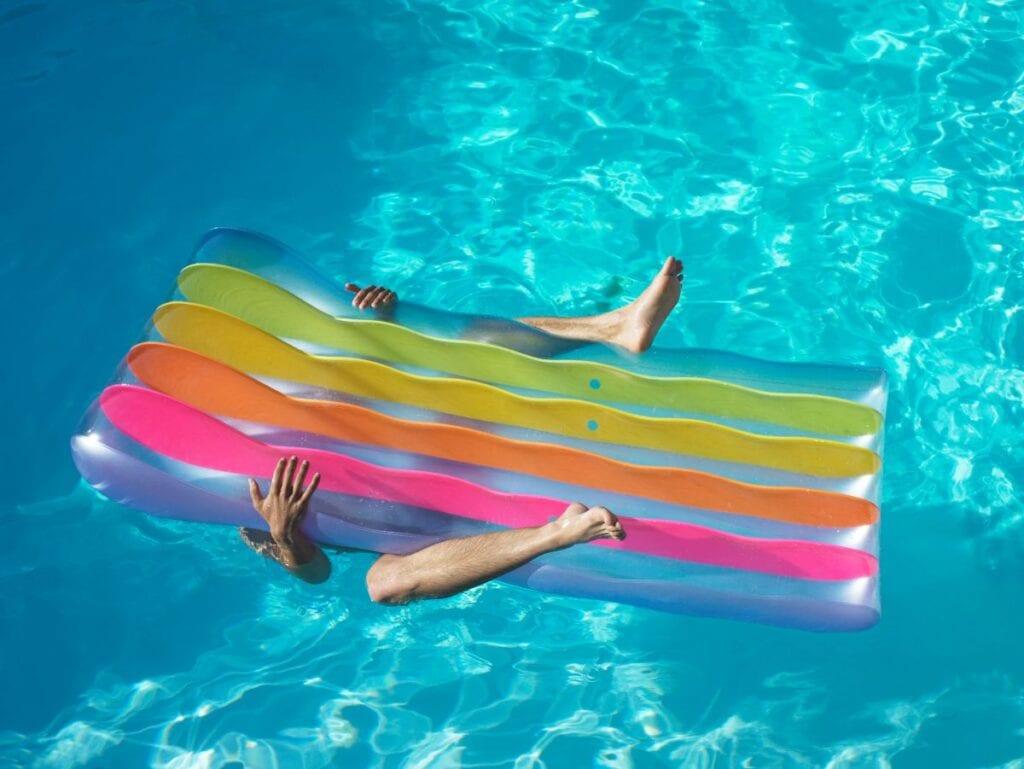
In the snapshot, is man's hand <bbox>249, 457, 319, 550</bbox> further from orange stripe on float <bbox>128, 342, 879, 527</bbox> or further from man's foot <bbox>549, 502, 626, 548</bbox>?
man's foot <bbox>549, 502, 626, 548</bbox>

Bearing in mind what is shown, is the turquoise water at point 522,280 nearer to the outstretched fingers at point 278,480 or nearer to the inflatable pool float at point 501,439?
the inflatable pool float at point 501,439

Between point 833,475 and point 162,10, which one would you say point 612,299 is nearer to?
point 833,475

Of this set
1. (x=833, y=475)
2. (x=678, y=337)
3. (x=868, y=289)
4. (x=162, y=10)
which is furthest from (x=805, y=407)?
(x=162, y=10)

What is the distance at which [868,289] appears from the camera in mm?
4902

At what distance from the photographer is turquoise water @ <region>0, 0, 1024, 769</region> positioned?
3992 millimetres

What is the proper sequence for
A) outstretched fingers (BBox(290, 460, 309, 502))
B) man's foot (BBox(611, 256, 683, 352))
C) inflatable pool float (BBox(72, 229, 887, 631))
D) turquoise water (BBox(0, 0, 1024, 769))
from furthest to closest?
turquoise water (BBox(0, 0, 1024, 769)) < man's foot (BBox(611, 256, 683, 352)) < inflatable pool float (BBox(72, 229, 887, 631)) < outstretched fingers (BBox(290, 460, 309, 502))

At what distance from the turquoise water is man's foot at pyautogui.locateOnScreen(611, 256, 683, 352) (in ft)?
2.75

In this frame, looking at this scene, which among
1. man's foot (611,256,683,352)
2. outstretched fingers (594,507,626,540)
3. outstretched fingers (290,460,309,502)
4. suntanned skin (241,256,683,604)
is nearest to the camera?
outstretched fingers (594,507,626,540)

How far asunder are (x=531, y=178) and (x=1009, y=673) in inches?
118

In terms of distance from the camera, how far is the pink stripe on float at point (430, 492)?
3.45 metres

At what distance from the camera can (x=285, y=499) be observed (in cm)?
331

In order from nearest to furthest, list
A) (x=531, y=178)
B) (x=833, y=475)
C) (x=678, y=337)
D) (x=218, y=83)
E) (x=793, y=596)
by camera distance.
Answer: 1. (x=793, y=596)
2. (x=833, y=475)
3. (x=678, y=337)
4. (x=531, y=178)
5. (x=218, y=83)

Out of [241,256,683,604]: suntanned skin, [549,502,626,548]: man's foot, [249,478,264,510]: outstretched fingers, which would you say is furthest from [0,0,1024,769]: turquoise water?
[549,502,626,548]: man's foot

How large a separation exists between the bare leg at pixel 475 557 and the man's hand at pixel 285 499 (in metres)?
0.33
